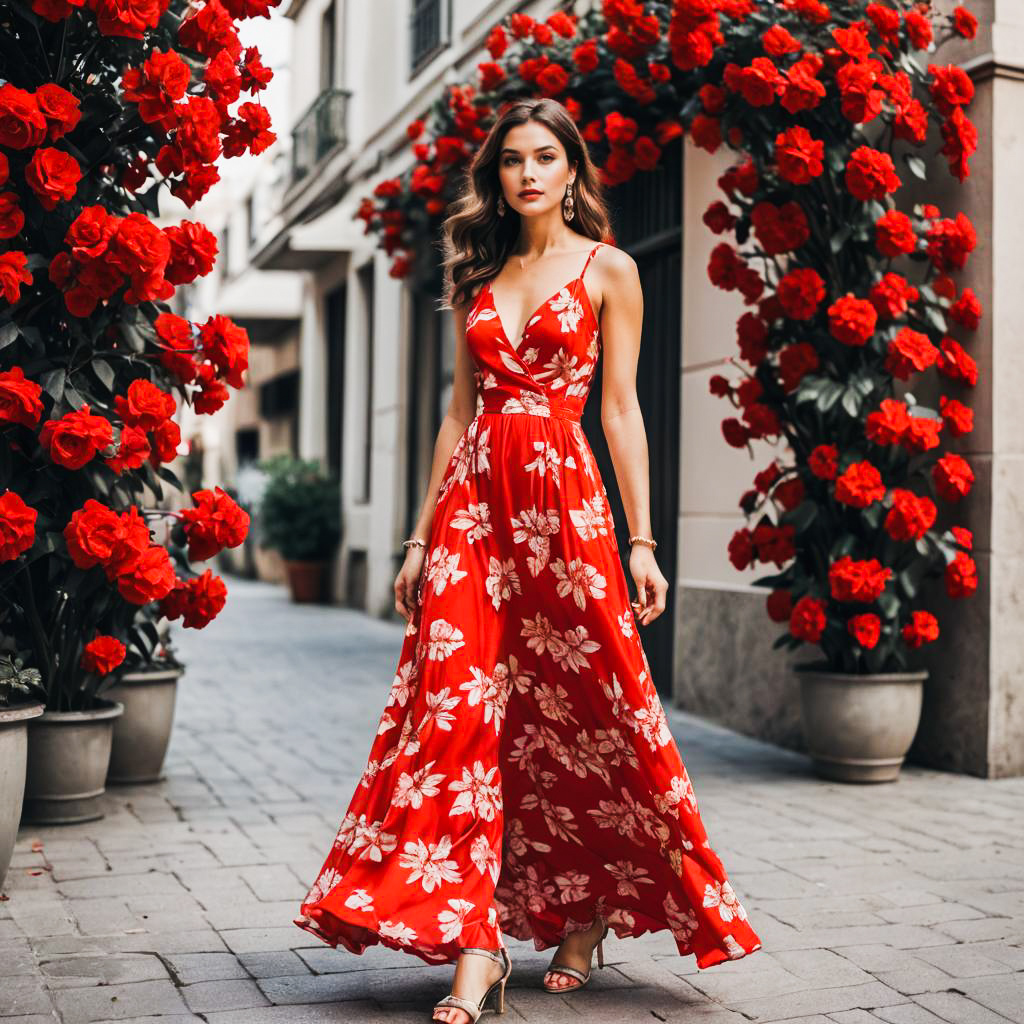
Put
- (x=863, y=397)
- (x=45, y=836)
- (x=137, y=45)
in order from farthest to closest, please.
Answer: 1. (x=863, y=397)
2. (x=45, y=836)
3. (x=137, y=45)

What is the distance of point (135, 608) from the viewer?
513 centimetres

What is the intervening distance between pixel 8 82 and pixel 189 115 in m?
0.59

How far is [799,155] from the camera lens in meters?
5.52

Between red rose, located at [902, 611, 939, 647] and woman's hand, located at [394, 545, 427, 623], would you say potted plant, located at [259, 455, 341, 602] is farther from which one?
woman's hand, located at [394, 545, 427, 623]

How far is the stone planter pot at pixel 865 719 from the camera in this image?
19.2 ft

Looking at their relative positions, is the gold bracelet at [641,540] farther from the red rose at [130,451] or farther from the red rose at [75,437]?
the red rose at [130,451]

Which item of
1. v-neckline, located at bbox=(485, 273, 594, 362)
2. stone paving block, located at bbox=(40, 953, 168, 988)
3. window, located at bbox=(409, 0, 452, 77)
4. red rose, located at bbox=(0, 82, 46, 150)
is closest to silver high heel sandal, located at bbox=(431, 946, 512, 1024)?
stone paving block, located at bbox=(40, 953, 168, 988)

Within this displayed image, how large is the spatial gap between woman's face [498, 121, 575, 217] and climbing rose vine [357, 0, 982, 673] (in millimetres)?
2446

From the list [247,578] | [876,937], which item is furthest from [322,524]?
[876,937]

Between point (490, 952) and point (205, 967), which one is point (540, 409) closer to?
point (490, 952)

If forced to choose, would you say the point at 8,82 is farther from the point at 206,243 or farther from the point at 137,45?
the point at 206,243

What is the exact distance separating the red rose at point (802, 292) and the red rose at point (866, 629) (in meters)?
1.25

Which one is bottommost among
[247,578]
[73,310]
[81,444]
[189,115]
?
[247,578]

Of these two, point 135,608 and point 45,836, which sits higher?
point 135,608
